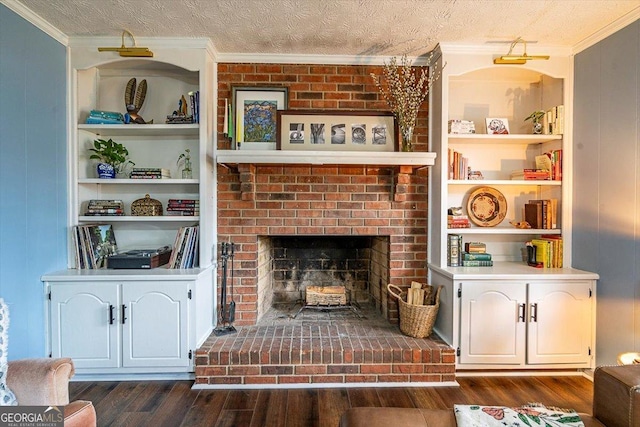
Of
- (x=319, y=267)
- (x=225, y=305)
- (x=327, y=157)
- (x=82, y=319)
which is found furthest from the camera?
(x=319, y=267)

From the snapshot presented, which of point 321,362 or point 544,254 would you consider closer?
point 321,362

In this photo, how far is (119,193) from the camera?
2.75 metres

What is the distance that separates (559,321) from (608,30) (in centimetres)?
205

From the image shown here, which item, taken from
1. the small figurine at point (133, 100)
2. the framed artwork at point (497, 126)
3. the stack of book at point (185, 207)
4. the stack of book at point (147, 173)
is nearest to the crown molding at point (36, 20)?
the small figurine at point (133, 100)

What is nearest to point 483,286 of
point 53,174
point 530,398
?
point 530,398

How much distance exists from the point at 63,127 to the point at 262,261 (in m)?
1.82

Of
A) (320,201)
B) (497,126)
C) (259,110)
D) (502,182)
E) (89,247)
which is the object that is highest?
(259,110)

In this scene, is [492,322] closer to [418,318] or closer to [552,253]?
[418,318]

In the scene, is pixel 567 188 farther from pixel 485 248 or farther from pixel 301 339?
pixel 301 339

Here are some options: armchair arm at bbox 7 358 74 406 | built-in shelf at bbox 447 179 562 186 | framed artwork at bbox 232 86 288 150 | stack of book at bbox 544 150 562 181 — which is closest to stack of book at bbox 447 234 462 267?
built-in shelf at bbox 447 179 562 186

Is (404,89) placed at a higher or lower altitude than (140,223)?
higher

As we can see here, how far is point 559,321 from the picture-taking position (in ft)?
7.57

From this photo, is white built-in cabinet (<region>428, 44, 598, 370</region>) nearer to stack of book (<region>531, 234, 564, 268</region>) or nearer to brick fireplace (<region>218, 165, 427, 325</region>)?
stack of book (<region>531, 234, 564, 268</region>)

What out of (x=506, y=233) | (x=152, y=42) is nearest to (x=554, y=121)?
(x=506, y=233)
